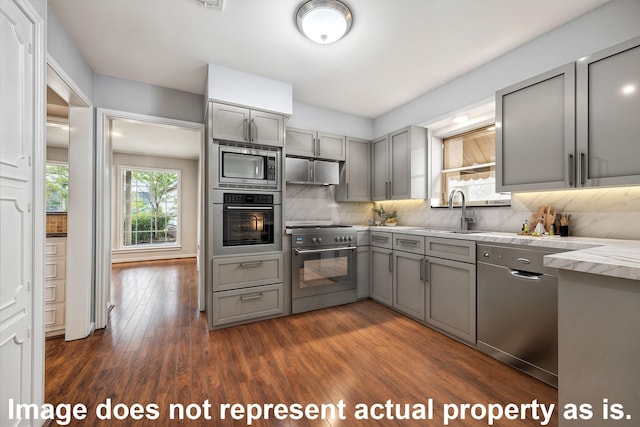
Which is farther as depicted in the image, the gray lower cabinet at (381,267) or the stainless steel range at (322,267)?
the gray lower cabinet at (381,267)

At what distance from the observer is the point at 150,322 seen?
2.75 m

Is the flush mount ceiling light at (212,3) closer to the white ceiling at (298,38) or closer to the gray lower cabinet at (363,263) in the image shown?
the white ceiling at (298,38)

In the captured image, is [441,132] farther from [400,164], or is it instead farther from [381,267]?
[381,267]

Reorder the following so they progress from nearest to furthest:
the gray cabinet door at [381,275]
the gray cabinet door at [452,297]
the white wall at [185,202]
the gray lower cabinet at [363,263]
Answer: the gray cabinet door at [452,297]
the gray cabinet door at [381,275]
the gray lower cabinet at [363,263]
the white wall at [185,202]

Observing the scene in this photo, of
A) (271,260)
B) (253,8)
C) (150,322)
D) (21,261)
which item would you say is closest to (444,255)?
(271,260)

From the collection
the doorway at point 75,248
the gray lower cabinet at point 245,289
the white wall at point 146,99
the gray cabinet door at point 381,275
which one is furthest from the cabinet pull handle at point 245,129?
the gray cabinet door at point 381,275

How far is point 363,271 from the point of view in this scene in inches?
135

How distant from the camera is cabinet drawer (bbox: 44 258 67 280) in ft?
7.94

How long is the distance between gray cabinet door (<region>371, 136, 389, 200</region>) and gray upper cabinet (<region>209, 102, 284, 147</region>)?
4.96ft

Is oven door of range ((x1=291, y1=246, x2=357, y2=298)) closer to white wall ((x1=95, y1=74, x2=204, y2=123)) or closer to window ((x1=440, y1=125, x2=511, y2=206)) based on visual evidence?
window ((x1=440, y1=125, x2=511, y2=206))

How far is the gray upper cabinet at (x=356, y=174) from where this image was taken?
12.3 ft

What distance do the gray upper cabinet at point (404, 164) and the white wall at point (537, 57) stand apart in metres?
0.26

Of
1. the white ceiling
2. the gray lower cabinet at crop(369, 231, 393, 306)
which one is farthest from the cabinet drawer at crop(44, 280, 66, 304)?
the gray lower cabinet at crop(369, 231, 393, 306)

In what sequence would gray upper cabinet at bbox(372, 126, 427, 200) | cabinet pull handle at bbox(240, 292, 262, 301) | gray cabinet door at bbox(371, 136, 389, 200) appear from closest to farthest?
cabinet pull handle at bbox(240, 292, 262, 301) < gray upper cabinet at bbox(372, 126, 427, 200) < gray cabinet door at bbox(371, 136, 389, 200)
